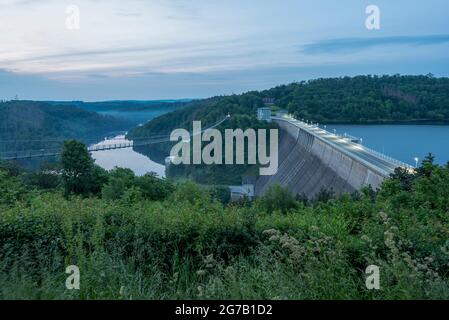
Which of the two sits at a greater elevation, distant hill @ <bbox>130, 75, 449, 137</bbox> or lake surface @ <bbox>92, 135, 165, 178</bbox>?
distant hill @ <bbox>130, 75, 449, 137</bbox>

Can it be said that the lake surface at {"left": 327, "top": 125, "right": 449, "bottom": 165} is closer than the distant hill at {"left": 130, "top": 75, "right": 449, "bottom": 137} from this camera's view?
Yes

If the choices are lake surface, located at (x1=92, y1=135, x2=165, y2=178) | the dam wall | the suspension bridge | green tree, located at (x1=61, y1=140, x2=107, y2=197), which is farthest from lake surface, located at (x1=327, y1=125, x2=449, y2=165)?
green tree, located at (x1=61, y1=140, x2=107, y2=197)

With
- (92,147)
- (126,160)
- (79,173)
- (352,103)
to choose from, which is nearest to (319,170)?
(79,173)

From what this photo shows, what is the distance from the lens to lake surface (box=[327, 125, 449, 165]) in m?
51.5

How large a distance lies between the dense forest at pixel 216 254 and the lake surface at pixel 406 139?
4524cm

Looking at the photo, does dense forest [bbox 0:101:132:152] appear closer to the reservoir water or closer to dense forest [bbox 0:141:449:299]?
the reservoir water

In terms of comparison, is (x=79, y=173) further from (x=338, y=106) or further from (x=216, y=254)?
(x=338, y=106)

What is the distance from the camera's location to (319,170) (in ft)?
113

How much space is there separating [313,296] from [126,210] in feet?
9.41

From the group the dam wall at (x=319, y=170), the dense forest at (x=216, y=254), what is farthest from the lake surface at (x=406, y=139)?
the dense forest at (x=216, y=254)

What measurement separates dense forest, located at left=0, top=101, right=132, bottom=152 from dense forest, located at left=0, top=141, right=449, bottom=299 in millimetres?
71558

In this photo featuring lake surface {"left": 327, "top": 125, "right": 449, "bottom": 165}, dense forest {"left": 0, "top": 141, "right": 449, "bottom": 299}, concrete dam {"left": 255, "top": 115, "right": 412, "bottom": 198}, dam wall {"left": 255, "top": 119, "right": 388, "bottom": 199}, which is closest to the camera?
dense forest {"left": 0, "top": 141, "right": 449, "bottom": 299}

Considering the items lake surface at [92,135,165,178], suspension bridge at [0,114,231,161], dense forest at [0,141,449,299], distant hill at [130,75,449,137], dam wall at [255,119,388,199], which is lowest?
lake surface at [92,135,165,178]
